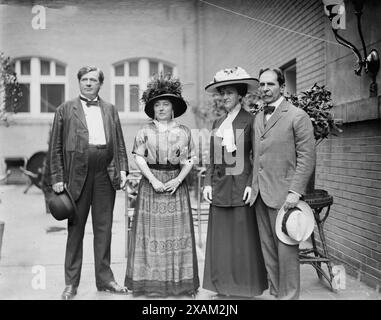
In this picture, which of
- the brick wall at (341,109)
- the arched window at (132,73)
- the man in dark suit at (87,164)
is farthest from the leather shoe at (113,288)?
the arched window at (132,73)

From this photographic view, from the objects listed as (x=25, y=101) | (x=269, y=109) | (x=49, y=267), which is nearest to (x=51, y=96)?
(x=25, y=101)

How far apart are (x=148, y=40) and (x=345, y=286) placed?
681cm

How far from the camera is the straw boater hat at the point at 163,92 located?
4.19m

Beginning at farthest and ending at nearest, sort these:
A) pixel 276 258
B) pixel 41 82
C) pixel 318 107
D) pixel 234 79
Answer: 1. pixel 41 82
2. pixel 318 107
3. pixel 234 79
4. pixel 276 258

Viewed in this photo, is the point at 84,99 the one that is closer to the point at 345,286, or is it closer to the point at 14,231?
the point at 345,286

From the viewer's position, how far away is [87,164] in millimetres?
4148

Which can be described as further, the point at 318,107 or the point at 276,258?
the point at 318,107

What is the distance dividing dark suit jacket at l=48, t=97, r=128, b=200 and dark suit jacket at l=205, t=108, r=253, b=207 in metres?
0.89

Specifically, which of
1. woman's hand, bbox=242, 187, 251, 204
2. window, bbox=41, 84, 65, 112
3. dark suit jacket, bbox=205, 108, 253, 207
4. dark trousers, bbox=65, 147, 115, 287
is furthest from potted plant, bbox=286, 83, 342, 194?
window, bbox=41, 84, 65, 112

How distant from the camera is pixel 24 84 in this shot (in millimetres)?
11312

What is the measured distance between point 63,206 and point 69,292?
738mm

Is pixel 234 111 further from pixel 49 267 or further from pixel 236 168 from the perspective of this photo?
pixel 49 267

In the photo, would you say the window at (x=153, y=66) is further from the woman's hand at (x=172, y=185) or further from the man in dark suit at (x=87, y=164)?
the woman's hand at (x=172, y=185)
